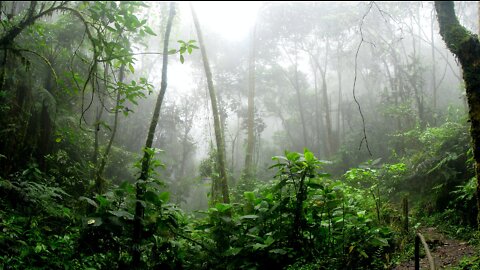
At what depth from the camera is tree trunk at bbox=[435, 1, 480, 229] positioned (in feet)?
13.2

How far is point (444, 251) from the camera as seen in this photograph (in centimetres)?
566

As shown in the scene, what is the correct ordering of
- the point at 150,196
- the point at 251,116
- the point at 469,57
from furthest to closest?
the point at 251,116, the point at 150,196, the point at 469,57

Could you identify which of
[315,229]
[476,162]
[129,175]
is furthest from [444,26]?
[129,175]

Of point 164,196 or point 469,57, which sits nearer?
point 469,57

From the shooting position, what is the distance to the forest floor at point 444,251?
16.7ft

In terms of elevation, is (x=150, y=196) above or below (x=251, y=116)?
below

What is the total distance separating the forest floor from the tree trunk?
4.00 feet

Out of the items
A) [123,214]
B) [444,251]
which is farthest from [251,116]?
[123,214]

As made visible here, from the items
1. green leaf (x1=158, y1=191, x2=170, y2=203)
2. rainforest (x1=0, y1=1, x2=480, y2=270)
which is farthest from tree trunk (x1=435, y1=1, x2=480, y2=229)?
green leaf (x1=158, y1=191, x2=170, y2=203)

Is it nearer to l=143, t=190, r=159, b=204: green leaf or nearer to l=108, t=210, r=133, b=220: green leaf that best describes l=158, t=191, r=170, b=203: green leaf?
l=143, t=190, r=159, b=204: green leaf

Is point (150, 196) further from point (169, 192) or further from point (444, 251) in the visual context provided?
point (444, 251)

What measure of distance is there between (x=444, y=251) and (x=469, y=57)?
325 cm

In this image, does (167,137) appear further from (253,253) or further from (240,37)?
(253,253)

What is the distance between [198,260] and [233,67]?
20.7 m
